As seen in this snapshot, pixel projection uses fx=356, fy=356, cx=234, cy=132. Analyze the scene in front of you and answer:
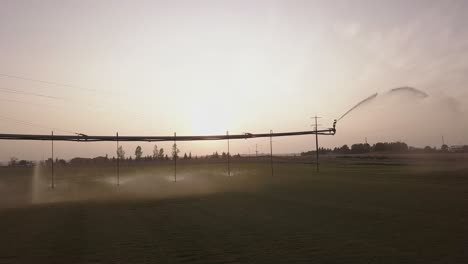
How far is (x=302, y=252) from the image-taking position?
11.2 metres

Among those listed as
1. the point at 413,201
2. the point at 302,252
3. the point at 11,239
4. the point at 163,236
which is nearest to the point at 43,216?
the point at 11,239

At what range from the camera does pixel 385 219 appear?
55.0ft

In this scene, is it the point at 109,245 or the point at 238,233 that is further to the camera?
the point at 238,233

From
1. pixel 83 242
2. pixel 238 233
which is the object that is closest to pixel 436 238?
pixel 238 233

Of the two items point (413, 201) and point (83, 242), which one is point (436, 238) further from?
point (83, 242)

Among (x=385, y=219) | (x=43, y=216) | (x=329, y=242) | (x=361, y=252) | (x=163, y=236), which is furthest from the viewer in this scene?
(x=43, y=216)

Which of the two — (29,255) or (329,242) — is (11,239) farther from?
(329,242)

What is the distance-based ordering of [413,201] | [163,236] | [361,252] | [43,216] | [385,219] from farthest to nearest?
1. [413,201]
2. [43,216]
3. [385,219]
4. [163,236]
5. [361,252]

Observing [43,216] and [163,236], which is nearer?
[163,236]

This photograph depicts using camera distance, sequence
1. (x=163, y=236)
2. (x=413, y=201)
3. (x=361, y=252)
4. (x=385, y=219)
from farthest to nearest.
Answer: (x=413, y=201) → (x=385, y=219) → (x=163, y=236) → (x=361, y=252)

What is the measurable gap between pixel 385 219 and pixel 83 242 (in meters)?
13.2

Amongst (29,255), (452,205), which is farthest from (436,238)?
(29,255)

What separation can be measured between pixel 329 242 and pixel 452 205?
12.6 m

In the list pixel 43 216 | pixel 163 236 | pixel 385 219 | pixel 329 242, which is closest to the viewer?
pixel 329 242
